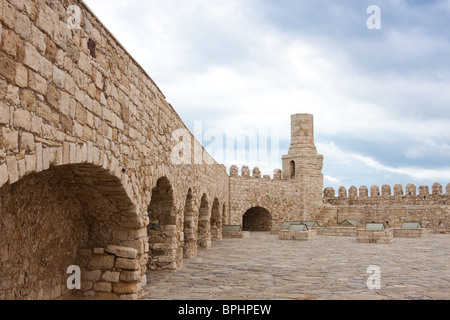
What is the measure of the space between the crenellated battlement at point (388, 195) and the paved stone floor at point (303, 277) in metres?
14.4

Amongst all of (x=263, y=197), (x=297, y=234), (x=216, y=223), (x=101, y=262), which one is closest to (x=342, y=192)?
(x=263, y=197)

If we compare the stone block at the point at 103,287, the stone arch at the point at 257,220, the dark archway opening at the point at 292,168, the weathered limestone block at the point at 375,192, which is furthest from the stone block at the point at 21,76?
the weathered limestone block at the point at 375,192

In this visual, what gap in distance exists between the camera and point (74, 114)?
4.04m

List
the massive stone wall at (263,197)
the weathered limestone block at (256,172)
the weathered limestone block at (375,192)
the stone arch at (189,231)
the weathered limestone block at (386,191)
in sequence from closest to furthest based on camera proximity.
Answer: the stone arch at (189,231) < the massive stone wall at (263,197) < the weathered limestone block at (256,172) < the weathered limestone block at (386,191) < the weathered limestone block at (375,192)

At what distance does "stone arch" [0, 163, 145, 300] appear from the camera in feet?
15.0

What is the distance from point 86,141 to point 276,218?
20.2 meters

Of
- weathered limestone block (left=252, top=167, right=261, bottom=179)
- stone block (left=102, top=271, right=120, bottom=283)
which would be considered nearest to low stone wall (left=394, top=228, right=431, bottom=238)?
weathered limestone block (left=252, top=167, right=261, bottom=179)

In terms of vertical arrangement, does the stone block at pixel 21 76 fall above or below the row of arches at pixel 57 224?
above

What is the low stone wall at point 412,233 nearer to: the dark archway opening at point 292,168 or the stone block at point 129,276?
the dark archway opening at point 292,168

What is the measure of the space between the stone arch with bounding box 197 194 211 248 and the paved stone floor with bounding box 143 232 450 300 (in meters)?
1.61

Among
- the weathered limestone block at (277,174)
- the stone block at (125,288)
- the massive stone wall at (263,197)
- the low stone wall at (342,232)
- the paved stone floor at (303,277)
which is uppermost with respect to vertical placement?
the weathered limestone block at (277,174)

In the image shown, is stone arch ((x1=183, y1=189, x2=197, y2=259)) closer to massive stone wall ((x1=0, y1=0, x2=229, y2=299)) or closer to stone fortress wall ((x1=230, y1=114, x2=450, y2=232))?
massive stone wall ((x1=0, y1=0, x2=229, y2=299))

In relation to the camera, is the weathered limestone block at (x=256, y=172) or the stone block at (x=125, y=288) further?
the weathered limestone block at (x=256, y=172)

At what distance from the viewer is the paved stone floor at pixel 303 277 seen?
6.25 metres
